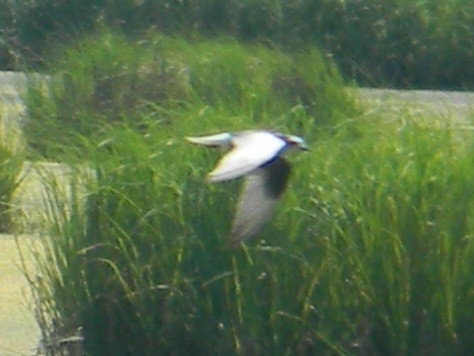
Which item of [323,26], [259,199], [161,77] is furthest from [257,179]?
[323,26]

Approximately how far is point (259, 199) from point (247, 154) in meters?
0.39

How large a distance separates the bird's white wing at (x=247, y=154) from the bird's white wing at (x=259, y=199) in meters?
0.11

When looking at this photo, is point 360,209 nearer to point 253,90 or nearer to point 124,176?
point 124,176

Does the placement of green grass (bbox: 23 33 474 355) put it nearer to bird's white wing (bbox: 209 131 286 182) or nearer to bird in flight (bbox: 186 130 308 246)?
bird in flight (bbox: 186 130 308 246)

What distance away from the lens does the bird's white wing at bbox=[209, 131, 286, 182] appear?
4.83 meters

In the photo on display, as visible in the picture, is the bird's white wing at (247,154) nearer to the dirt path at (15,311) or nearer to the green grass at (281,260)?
the green grass at (281,260)

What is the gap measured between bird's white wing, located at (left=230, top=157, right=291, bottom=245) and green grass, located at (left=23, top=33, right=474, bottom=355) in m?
0.24

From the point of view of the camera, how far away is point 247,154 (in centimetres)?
493

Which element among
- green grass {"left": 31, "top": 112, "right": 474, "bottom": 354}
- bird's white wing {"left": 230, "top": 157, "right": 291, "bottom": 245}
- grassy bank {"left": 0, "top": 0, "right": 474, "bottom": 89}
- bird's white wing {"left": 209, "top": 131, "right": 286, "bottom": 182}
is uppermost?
bird's white wing {"left": 209, "top": 131, "right": 286, "bottom": 182}

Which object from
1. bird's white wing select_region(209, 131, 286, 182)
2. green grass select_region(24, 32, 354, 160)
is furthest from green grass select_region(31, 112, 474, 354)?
green grass select_region(24, 32, 354, 160)

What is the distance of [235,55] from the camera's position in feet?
41.8

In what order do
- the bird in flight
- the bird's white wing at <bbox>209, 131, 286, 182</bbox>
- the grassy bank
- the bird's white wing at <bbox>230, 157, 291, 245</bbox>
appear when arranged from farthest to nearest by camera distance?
the grassy bank → the bird's white wing at <bbox>230, 157, 291, 245</bbox> → the bird in flight → the bird's white wing at <bbox>209, 131, 286, 182</bbox>

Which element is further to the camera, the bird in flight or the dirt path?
the dirt path

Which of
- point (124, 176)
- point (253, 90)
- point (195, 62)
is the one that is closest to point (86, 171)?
point (124, 176)
